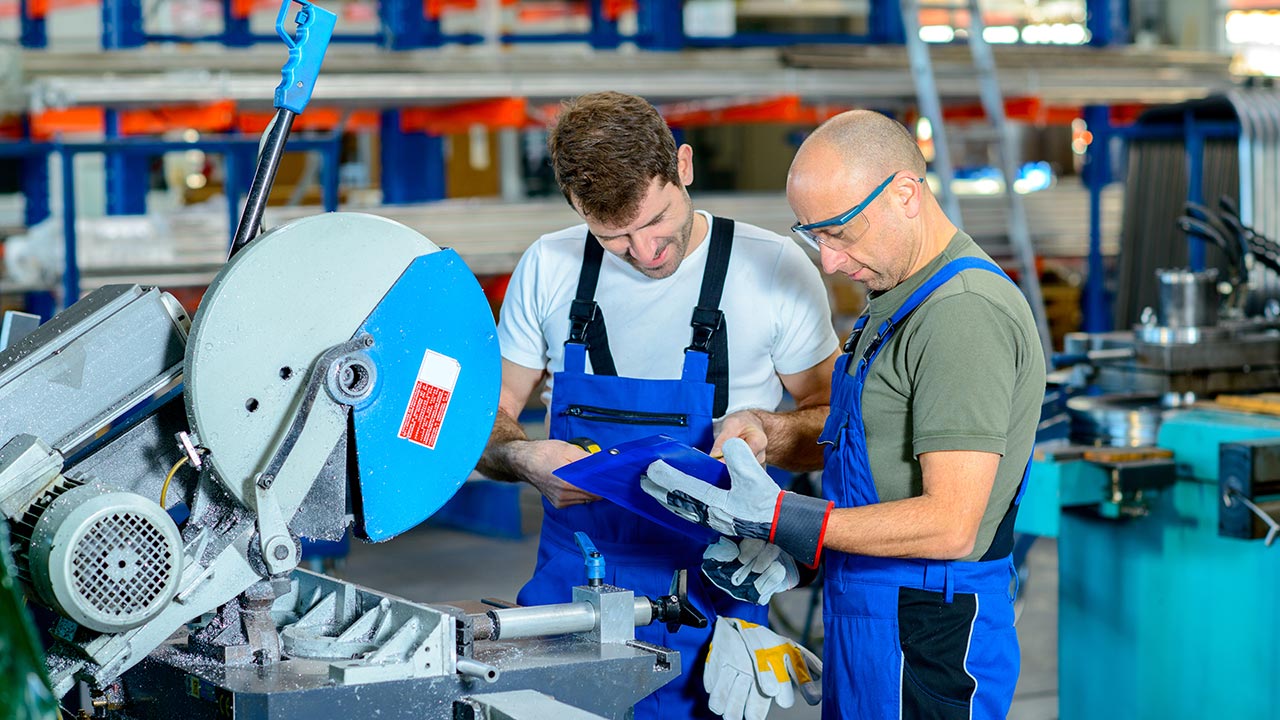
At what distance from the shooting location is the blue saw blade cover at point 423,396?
1.71 metres

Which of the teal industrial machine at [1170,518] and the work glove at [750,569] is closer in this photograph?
the work glove at [750,569]

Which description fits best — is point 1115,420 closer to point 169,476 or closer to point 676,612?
point 676,612

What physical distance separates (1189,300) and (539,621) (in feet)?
8.32

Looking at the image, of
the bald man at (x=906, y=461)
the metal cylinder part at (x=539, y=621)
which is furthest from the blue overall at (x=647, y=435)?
the metal cylinder part at (x=539, y=621)

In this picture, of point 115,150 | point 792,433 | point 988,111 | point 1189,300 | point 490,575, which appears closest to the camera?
point 792,433

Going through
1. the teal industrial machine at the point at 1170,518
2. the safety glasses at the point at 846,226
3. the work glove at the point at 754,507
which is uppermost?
the safety glasses at the point at 846,226

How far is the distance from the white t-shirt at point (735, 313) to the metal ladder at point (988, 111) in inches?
161

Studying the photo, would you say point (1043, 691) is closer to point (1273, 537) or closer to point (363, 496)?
point (1273, 537)

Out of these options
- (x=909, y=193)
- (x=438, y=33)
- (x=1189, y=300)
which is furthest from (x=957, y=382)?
(x=438, y=33)

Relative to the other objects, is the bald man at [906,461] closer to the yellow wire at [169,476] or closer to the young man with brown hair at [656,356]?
the young man with brown hair at [656,356]

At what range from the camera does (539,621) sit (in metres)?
1.86

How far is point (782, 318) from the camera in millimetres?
2422

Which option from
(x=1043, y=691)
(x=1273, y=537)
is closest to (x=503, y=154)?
(x=1043, y=691)

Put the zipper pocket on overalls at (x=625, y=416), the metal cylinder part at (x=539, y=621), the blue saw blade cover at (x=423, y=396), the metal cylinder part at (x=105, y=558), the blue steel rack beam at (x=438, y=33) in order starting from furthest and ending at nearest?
the blue steel rack beam at (x=438, y=33) < the zipper pocket on overalls at (x=625, y=416) < the metal cylinder part at (x=539, y=621) < the blue saw blade cover at (x=423, y=396) < the metal cylinder part at (x=105, y=558)
